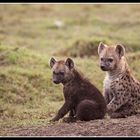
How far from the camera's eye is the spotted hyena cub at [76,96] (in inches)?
369

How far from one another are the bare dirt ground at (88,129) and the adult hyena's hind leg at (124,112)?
0.59 metres

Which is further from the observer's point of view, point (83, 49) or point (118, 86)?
point (83, 49)

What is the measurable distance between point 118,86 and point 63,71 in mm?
954

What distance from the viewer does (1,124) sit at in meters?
10.1

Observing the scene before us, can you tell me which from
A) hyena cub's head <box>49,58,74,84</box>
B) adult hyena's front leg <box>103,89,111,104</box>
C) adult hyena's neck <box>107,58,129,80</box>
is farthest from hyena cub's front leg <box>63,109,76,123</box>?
adult hyena's neck <box>107,58,129,80</box>

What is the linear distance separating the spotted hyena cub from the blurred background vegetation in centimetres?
66

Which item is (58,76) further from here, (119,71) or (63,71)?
(119,71)

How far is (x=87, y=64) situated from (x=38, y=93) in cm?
222

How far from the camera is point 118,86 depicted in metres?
10.1

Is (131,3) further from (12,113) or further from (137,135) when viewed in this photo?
(137,135)

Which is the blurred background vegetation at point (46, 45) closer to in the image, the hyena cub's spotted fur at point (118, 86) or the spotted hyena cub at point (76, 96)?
the spotted hyena cub at point (76, 96)

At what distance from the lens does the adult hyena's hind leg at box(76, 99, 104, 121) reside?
9.34 m

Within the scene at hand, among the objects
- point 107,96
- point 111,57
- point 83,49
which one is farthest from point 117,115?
point 83,49

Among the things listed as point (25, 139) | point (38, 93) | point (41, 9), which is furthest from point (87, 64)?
point (41, 9)
